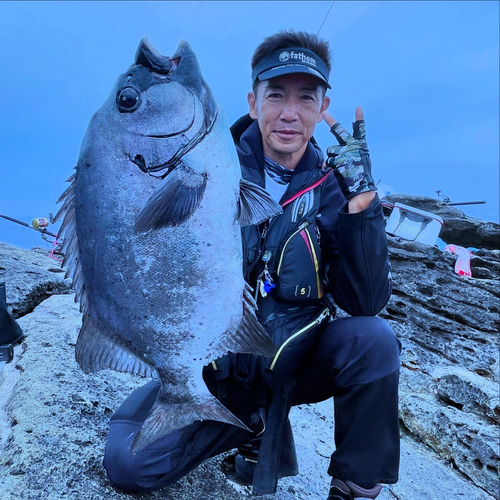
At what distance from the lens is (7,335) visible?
2916 mm

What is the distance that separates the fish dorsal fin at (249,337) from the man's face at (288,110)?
1.02 m

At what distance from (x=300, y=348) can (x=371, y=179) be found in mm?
913

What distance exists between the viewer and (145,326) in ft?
4.81

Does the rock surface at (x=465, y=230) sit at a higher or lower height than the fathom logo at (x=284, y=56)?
higher

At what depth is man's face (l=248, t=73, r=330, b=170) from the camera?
2203 mm

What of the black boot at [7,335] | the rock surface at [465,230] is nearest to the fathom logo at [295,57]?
the black boot at [7,335]

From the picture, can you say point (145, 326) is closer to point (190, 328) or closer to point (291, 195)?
point (190, 328)

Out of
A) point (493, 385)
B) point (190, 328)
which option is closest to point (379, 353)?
point (190, 328)

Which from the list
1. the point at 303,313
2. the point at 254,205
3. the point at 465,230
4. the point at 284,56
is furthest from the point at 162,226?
the point at 465,230

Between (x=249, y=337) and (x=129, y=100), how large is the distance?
3.05ft

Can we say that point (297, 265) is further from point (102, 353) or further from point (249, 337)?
point (102, 353)

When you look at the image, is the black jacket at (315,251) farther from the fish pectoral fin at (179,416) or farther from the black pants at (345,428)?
the fish pectoral fin at (179,416)

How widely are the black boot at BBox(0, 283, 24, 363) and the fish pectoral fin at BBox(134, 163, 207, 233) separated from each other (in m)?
2.01

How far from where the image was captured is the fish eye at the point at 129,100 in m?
1.43
